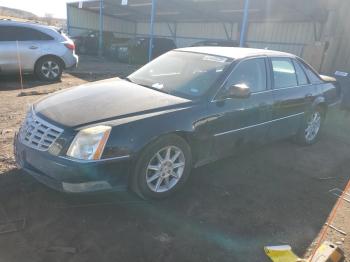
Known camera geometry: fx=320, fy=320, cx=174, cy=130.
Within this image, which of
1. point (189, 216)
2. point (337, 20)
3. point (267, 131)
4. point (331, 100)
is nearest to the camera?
point (189, 216)

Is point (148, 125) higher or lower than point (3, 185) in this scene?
higher

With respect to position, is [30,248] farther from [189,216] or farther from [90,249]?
[189,216]

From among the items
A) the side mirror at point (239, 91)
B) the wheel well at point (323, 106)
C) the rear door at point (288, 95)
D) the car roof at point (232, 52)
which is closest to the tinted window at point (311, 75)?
the rear door at point (288, 95)

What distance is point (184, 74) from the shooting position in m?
4.05

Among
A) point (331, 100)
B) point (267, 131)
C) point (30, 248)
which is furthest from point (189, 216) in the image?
point (331, 100)

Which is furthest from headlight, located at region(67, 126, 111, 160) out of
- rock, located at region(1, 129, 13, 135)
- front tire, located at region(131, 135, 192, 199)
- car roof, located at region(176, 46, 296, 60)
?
rock, located at region(1, 129, 13, 135)

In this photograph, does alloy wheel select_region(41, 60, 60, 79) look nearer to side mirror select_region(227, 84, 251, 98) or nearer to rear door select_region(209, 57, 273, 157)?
rear door select_region(209, 57, 273, 157)

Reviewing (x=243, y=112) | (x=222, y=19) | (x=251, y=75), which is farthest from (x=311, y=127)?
(x=222, y=19)

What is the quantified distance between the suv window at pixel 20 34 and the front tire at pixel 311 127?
770 cm

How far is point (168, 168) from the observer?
11.3 feet

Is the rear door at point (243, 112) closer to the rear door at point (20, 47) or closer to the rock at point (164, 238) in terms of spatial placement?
the rock at point (164, 238)

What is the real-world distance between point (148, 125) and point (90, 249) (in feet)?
3.98

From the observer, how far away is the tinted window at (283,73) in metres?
4.62

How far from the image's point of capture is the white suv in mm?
8797
